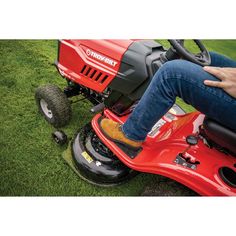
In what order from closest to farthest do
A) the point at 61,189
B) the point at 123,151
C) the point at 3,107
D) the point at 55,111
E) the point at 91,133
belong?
the point at 123,151, the point at 61,189, the point at 91,133, the point at 55,111, the point at 3,107

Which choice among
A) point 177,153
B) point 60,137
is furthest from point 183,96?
point 60,137

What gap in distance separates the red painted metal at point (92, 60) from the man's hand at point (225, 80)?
2.03 feet

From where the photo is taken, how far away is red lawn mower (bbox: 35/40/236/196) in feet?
4.81

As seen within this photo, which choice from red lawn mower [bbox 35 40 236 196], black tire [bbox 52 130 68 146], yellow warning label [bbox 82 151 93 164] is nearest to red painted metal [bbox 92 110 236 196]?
red lawn mower [bbox 35 40 236 196]

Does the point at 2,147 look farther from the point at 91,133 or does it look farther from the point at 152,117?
the point at 152,117

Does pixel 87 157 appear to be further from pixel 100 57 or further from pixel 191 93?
pixel 191 93

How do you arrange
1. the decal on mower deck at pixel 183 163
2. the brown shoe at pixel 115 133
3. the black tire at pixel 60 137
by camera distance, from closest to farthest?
the decal on mower deck at pixel 183 163 < the brown shoe at pixel 115 133 < the black tire at pixel 60 137

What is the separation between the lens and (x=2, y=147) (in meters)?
1.94

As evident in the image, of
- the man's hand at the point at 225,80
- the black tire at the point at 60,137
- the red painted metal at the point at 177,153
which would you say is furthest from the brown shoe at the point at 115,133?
the man's hand at the point at 225,80

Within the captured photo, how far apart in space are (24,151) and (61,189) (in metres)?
0.34

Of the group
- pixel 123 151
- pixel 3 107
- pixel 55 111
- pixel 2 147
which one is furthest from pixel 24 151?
pixel 123 151

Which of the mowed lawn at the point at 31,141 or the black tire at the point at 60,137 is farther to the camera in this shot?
the black tire at the point at 60,137

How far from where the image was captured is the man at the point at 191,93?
130 centimetres

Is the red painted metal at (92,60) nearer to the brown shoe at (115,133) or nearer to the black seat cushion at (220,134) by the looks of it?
the brown shoe at (115,133)
